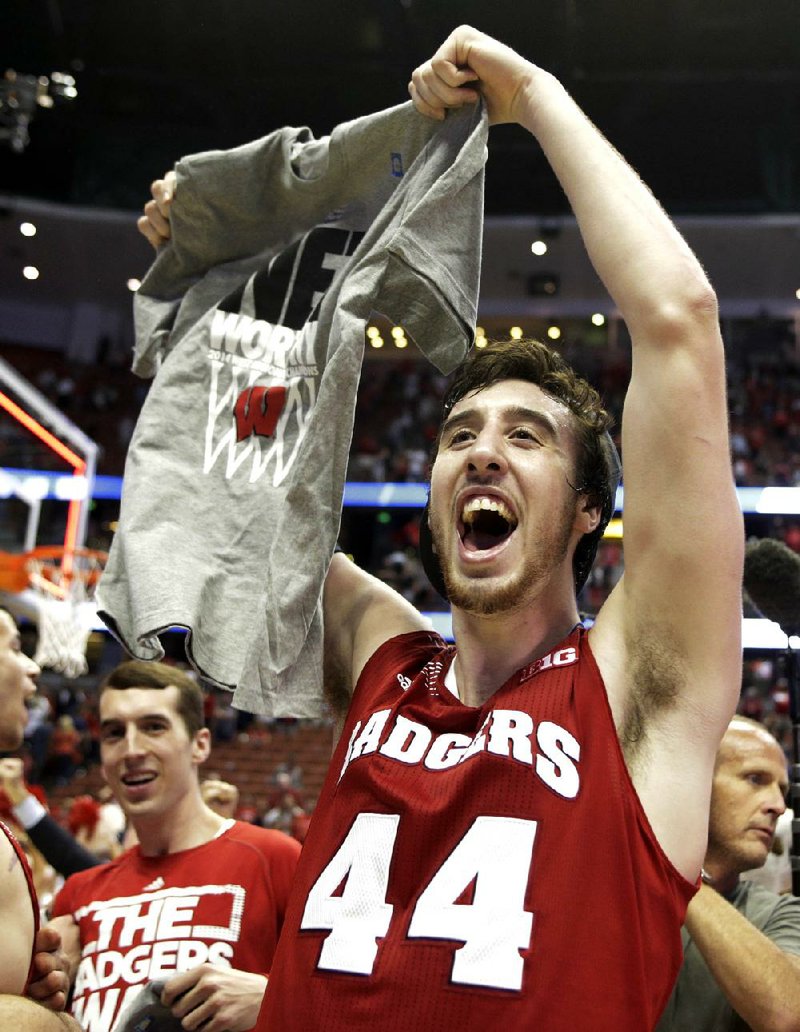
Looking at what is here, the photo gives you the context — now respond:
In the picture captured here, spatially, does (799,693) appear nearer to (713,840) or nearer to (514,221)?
(713,840)

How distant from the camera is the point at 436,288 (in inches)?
74.6

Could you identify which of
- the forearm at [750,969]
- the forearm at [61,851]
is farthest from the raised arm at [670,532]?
the forearm at [61,851]

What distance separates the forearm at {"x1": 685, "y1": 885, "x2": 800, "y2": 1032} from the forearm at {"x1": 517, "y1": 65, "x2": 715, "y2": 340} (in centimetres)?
106

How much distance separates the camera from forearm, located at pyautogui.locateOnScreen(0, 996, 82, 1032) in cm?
181

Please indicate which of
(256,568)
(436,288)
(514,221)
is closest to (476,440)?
Result: (436,288)

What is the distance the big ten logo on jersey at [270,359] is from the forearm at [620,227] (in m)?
0.54

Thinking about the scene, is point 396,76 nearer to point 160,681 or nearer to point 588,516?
point 160,681

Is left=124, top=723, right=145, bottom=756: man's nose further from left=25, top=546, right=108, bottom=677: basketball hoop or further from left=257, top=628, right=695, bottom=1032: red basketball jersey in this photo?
left=25, top=546, right=108, bottom=677: basketball hoop

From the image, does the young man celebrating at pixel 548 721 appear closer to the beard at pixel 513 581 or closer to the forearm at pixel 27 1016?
the beard at pixel 513 581

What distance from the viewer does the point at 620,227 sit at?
165 centimetres

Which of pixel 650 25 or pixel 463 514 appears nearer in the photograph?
pixel 463 514

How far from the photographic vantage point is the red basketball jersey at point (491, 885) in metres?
1.42

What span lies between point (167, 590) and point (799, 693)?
5.45 feet

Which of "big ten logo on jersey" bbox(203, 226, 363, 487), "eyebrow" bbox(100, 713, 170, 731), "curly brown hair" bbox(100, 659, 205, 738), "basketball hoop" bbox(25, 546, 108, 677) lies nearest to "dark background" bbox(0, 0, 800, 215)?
"basketball hoop" bbox(25, 546, 108, 677)
